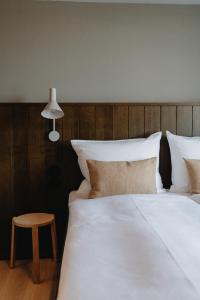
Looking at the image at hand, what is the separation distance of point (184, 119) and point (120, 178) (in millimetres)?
1023

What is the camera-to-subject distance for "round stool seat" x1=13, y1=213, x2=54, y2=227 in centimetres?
262

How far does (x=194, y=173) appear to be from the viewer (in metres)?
2.67

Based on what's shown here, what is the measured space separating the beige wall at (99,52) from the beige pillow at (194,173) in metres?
0.81

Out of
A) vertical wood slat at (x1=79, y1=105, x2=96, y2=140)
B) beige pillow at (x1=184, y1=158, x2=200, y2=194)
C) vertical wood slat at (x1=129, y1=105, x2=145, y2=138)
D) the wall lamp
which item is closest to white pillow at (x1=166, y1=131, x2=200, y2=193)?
beige pillow at (x1=184, y1=158, x2=200, y2=194)

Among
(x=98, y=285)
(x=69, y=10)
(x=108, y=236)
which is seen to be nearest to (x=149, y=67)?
(x=69, y=10)

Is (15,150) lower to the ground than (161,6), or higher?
lower

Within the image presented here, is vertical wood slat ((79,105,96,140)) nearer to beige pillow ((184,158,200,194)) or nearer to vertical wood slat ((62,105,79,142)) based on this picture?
vertical wood slat ((62,105,79,142))

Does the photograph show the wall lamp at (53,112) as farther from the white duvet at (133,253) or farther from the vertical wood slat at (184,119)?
the vertical wood slat at (184,119)

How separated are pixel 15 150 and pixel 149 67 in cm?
154

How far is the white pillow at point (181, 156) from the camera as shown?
9.25ft

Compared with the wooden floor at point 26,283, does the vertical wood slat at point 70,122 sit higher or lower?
higher

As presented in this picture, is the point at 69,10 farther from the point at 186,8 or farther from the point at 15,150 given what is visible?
the point at 15,150

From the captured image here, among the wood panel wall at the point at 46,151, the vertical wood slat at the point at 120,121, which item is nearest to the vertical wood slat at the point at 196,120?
the wood panel wall at the point at 46,151

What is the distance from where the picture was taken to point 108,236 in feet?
5.43
